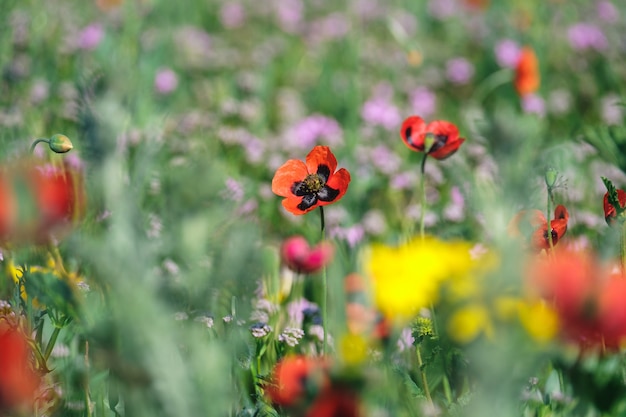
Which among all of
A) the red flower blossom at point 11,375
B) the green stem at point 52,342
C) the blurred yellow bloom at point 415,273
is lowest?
the green stem at point 52,342

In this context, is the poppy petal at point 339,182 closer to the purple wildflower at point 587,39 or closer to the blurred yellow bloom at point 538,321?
the blurred yellow bloom at point 538,321

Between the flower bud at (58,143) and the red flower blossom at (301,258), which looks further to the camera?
the red flower blossom at (301,258)

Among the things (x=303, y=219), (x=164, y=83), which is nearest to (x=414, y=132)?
(x=303, y=219)

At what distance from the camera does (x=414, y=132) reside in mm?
1346

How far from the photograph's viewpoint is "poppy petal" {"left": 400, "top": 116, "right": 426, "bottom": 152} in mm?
1333

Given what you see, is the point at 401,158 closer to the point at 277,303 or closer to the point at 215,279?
the point at 277,303

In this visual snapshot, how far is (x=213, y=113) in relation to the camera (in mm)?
2811

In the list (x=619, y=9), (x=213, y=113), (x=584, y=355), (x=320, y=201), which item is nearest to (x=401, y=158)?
(x=213, y=113)

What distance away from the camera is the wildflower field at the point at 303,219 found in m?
0.68

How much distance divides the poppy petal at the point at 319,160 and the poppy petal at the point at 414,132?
0.69ft

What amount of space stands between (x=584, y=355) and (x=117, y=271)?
0.60m

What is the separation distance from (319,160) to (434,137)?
247 millimetres

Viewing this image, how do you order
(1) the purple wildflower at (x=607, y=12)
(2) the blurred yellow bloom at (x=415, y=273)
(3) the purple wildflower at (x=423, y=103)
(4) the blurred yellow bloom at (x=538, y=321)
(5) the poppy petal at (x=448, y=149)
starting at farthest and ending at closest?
(1) the purple wildflower at (x=607, y=12), (3) the purple wildflower at (x=423, y=103), (5) the poppy petal at (x=448, y=149), (2) the blurred yellow bloom at (x=415, y=273), (4) the blurred yellow bloom at (x=538, y=321)

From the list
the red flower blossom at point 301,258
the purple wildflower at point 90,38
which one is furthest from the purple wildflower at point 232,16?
the red flower blossom at point 301,258
